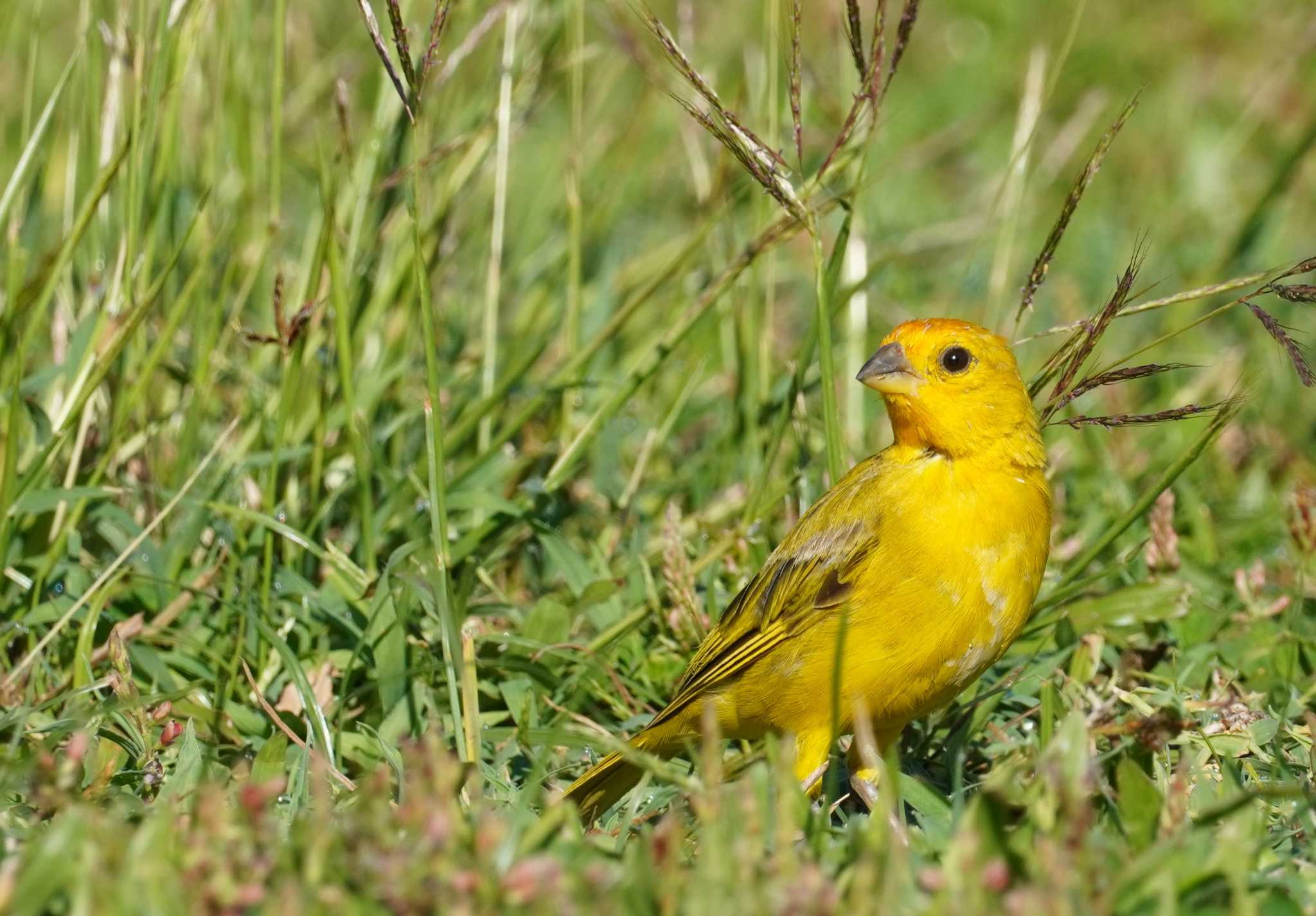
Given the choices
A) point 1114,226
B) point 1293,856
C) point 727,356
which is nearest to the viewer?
point 1293,856

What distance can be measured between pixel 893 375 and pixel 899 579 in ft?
1.38

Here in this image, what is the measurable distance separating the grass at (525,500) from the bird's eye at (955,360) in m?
0.19

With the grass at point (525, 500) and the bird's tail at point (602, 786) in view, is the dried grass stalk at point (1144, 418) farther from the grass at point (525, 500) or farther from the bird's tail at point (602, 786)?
the bird's tail at point (602, 786)

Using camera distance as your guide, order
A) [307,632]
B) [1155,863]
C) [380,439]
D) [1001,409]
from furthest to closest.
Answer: [380,439] < [307,632] < [1001,409] < [1155,863]

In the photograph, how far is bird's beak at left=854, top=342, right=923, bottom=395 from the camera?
3.13m

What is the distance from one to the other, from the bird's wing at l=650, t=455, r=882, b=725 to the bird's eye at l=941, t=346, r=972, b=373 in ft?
0.85

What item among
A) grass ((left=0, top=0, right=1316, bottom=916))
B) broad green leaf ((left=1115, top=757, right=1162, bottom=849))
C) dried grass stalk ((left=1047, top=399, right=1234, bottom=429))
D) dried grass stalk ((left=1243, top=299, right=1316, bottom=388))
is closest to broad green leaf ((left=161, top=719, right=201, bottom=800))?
grass ((left=0, top=0, right=1316, bottom=916))

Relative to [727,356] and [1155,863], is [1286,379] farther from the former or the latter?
[1155,863]

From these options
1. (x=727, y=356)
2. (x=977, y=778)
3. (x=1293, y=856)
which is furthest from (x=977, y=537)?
(x=727, y=356)

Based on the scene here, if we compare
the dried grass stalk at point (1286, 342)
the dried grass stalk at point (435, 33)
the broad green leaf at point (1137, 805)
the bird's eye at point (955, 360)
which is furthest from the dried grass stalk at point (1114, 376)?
the dried grass stalk at point (435, 33)

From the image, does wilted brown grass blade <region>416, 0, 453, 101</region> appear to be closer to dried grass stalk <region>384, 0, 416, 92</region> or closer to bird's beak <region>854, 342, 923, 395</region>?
dried grass stalk <region>384, 0, 416, 92</region>

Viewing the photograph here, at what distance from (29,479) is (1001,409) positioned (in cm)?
205

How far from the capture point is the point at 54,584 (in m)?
3.50

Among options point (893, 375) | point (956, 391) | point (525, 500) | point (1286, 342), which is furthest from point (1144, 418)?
point (525, 500)
